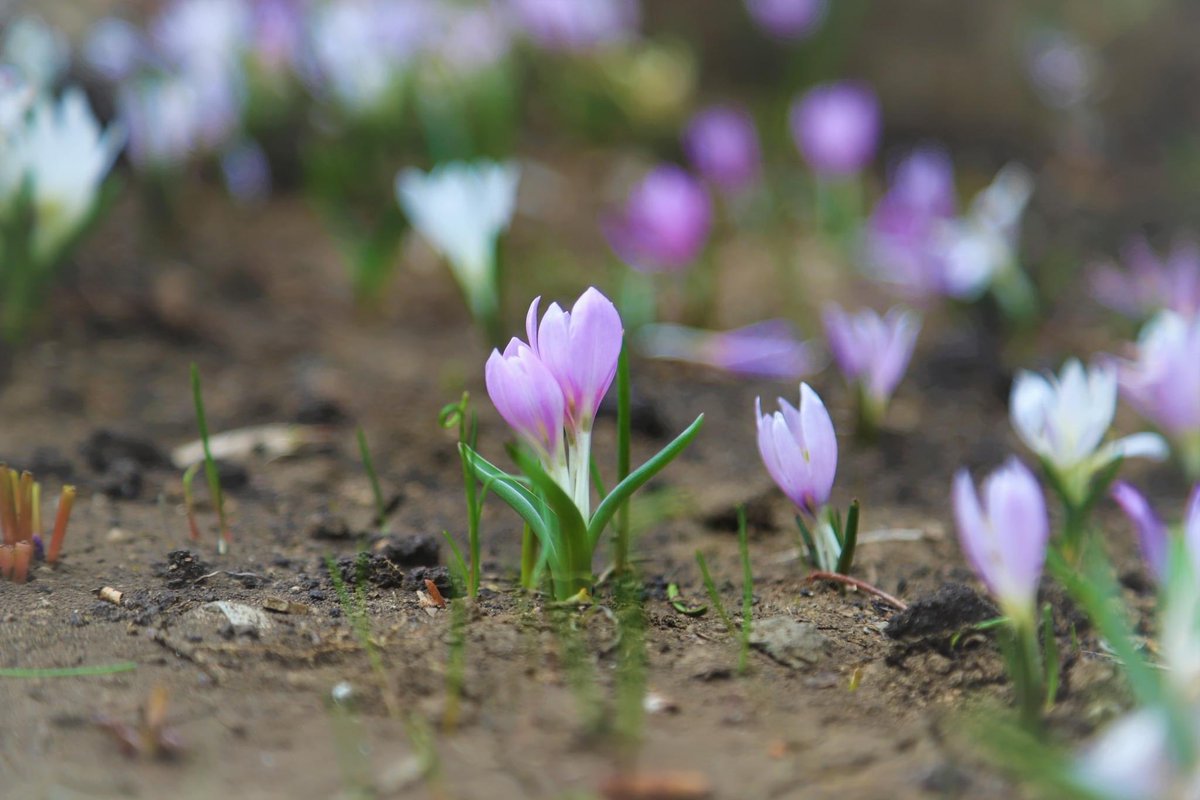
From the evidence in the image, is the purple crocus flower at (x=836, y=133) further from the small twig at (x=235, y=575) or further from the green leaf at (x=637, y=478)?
the small twig at (x=235, y=575)

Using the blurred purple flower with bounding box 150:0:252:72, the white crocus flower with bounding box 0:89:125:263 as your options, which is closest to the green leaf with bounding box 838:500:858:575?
the white crocus flower with bounding box 0:89:125:263

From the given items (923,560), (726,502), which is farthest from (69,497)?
(923,560)

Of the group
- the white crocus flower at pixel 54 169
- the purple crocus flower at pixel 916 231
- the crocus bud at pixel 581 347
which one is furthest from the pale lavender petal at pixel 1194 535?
the white crocus flower at pixel 54 169

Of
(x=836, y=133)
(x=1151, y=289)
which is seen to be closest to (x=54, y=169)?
(x=836, y=133)

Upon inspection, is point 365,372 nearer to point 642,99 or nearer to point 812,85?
point 642,99

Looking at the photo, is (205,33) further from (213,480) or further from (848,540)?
(848,540)

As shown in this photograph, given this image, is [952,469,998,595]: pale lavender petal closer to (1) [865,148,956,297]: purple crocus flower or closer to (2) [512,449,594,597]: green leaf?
(2) [512,449,594,597]: green leaf
